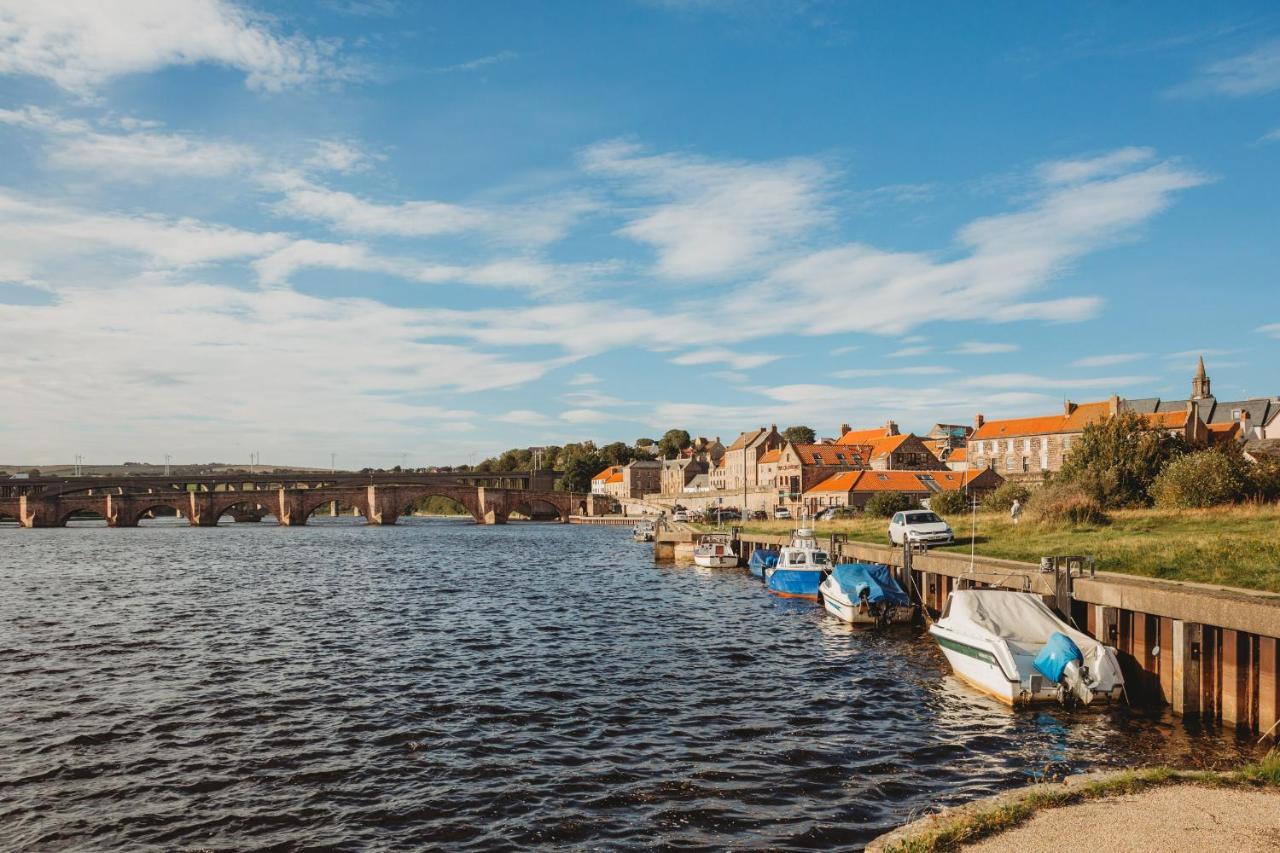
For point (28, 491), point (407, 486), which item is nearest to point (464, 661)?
point (407, 486)

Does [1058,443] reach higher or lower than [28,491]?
higher

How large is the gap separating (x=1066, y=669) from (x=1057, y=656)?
1.41 ft

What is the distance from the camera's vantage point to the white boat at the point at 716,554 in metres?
65.2

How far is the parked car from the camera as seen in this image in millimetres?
43656

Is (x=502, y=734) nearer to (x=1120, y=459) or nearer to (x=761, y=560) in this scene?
(x=761, y=560)

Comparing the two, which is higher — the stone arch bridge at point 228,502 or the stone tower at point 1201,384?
the stone tower at point 1201,384

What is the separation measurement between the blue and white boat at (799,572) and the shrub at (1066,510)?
474 inches

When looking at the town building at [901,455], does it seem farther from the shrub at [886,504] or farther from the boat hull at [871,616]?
the boat hull at [871,616]

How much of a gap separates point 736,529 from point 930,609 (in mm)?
35642

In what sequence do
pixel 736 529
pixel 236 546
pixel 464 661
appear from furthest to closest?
pixel 236 546
pixel 736 529
pixel 464 661

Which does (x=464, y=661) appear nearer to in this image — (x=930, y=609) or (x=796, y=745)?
(x=796, y=745)

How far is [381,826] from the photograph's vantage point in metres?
15.1

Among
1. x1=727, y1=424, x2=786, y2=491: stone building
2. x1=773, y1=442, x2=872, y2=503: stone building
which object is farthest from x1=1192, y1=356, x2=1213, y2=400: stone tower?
x1=727, y1=424, x2=786, y2=491: stone building

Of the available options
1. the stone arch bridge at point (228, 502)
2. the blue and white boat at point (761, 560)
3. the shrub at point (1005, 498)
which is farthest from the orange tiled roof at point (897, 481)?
the stone arch bridge at point (228, 502)
